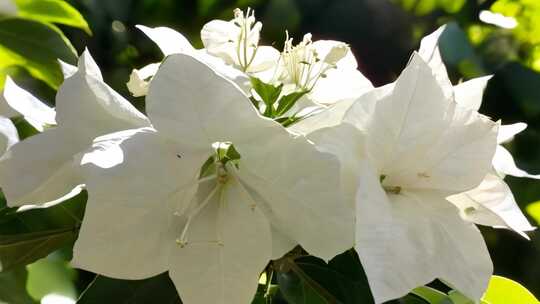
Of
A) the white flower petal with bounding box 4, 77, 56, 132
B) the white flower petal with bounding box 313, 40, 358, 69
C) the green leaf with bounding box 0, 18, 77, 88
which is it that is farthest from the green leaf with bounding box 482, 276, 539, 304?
the green leaf with bounding box 0, 18, 77, 88

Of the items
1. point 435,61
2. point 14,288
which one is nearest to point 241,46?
point 435,61

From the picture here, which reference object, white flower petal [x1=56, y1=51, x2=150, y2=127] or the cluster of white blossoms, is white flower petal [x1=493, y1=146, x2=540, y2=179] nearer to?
the cluster of white blossoms

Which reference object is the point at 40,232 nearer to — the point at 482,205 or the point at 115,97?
the point at 115,97

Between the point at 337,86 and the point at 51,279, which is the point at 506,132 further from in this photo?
the point at 51,279

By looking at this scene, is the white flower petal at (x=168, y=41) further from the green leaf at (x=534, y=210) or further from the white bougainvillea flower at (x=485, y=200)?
the green leaf at (x=534, y=210)

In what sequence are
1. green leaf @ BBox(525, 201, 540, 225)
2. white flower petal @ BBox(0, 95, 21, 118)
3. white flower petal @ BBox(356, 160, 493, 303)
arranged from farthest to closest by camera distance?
green leaf @ BBox(525, 201, 540, 225) < white flower petal @ BBox(0, 95, 21, 118) < white flower petal @ BBox(356, 160, 493, 303)

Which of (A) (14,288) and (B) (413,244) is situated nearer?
(B) (413,244)

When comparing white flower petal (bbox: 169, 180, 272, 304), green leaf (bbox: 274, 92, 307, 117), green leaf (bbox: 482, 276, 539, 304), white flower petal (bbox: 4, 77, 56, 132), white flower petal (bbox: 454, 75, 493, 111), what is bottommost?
green leaf (bbox: 482, 276, 539, 304)

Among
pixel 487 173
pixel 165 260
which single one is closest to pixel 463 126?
pixel 487 173
